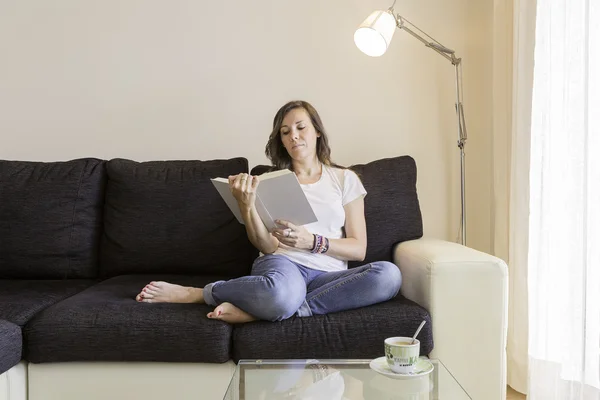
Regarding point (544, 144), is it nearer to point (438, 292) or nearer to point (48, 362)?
point (438, 292)

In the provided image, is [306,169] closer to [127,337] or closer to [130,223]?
[130,223]

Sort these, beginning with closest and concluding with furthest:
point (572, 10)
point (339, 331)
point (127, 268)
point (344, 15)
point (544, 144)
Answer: point (339, 331) < point (572, 10) < point (544, 144) < point (127, 268) < point (344, 15)

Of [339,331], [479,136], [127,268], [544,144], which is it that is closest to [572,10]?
[544,144]

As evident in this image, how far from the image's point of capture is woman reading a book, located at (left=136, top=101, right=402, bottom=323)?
6.49 feet

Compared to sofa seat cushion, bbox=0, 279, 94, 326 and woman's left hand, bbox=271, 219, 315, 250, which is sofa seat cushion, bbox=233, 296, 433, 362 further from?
sofa seat cushion, bbox=0, 279, 94, 326

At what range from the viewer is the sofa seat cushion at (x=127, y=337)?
1.92 meters

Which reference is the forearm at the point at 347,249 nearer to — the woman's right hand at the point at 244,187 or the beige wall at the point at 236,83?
the woman's right hand at the point at 244,187

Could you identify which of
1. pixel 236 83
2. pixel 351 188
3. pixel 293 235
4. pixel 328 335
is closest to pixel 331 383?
pixel 328 335

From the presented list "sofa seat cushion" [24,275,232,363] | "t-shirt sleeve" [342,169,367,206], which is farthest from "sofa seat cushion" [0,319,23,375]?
"t-shirt sleeve" [342,169,367,206]

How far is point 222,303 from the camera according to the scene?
6.60 ft

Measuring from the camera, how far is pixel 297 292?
6.59 ft

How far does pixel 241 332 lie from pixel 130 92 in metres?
1.53

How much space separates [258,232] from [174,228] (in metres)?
0.46

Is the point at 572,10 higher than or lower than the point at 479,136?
higher
